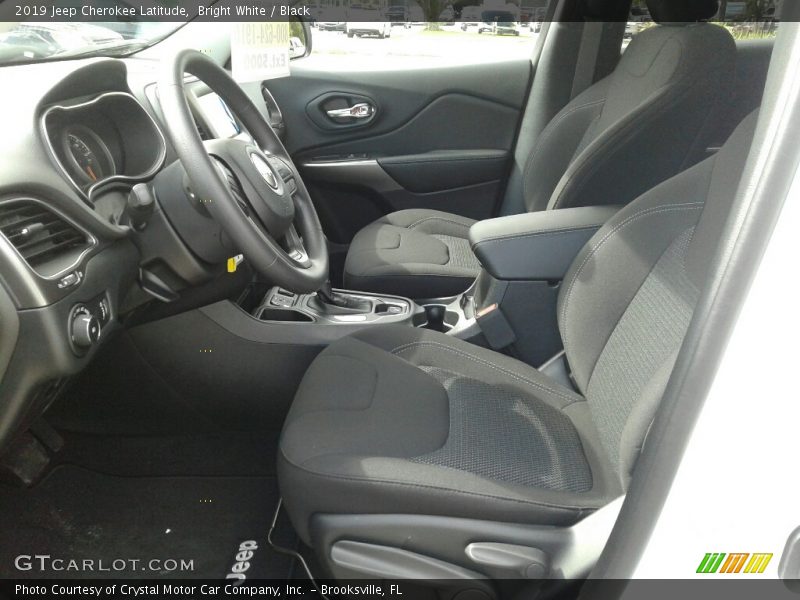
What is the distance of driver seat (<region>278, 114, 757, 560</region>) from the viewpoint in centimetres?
96

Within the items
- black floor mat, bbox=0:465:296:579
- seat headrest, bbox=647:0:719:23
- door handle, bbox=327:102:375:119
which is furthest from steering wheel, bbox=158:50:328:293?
door handle, bbox=327:102:375:119

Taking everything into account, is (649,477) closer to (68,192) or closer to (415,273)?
(68,192)

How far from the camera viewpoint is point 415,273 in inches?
72.7

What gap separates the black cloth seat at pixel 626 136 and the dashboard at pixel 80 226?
0.61 m

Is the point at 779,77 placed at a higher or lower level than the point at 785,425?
higher

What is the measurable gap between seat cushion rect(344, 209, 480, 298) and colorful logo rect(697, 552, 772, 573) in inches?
44.7

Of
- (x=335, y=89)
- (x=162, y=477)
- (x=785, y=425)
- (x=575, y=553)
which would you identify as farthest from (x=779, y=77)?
(x=335, y=89)

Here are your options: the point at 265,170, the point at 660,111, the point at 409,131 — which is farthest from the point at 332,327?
the point at 409,131

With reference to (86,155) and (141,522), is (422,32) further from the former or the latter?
(141,522)

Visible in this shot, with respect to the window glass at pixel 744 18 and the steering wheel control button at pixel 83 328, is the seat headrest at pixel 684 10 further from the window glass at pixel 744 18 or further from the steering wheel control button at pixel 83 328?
the steering wheel control button at pixel 83 328

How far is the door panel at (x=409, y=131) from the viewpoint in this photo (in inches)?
95.8

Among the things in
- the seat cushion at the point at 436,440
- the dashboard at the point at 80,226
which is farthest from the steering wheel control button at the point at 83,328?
the seat cushion at the point at 436,440

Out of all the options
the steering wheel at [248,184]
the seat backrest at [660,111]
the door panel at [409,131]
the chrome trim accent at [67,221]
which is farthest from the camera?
the door panel at [409,131]

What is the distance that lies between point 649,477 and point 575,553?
0.71 ft
